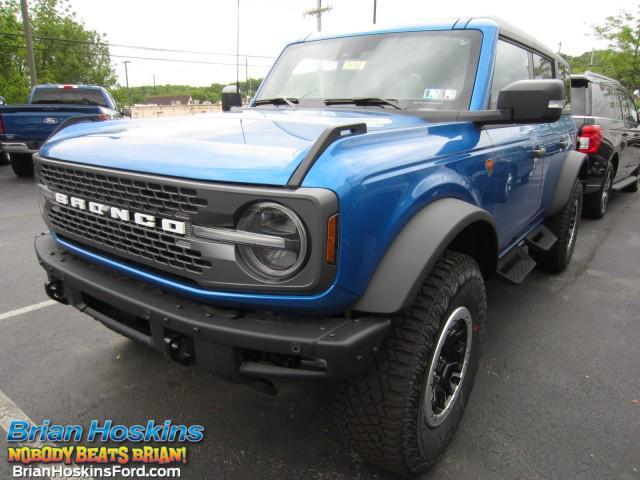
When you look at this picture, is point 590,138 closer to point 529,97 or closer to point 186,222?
point 529,97

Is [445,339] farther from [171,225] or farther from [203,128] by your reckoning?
[203,128]

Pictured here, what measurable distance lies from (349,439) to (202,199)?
110cm

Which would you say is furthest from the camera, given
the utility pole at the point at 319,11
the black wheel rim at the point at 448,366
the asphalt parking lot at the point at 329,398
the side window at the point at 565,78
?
the utility pole at the point at 319,11

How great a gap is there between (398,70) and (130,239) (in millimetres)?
1791

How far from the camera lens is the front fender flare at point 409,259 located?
1607 millimetres

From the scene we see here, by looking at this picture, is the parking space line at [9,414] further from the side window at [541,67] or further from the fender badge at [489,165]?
the side window at [541,67]

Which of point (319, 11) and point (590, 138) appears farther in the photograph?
point (319, 11)

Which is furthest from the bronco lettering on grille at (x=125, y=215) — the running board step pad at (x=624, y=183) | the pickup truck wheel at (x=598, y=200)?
the running board step pad at (x=624, y=183)

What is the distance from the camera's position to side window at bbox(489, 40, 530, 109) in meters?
2.78

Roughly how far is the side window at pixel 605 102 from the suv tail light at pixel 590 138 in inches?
14.0

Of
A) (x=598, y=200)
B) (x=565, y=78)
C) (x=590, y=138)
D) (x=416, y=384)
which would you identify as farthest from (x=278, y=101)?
(x=598, y=200)

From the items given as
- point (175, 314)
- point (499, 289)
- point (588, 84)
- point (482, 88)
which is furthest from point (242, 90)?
point (588, 84)

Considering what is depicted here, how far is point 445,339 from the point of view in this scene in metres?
2.00

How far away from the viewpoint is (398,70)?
279 centimetres
